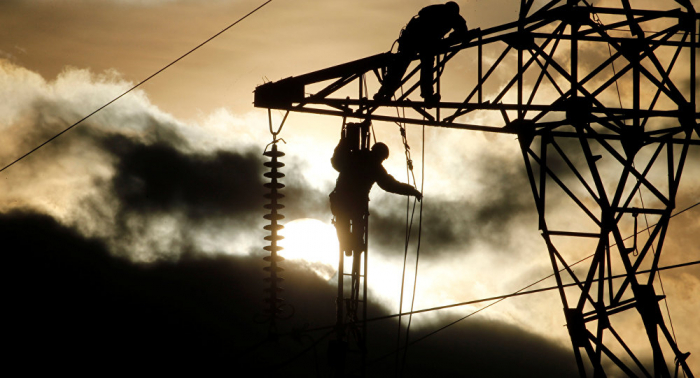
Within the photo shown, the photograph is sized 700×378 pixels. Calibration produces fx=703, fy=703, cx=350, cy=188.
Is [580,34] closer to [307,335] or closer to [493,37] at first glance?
[493,37]

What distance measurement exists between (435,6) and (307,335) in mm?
6544

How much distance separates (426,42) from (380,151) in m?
2.19

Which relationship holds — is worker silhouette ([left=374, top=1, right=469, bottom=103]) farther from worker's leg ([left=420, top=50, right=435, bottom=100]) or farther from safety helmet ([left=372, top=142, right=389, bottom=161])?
safety helmet ([left=372, top=142, right=389, bottom=161])

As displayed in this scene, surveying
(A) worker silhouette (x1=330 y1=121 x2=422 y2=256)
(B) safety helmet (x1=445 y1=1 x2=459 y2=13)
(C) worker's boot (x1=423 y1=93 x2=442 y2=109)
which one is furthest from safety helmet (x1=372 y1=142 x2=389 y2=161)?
(B) safety helmet (x1=445 y1=1 x2=459 y2=13)

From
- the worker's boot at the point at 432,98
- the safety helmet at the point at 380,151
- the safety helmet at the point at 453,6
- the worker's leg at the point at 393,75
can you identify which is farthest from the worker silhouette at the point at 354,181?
the safety helmet at the point at 453,6

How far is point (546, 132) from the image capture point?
12328mm

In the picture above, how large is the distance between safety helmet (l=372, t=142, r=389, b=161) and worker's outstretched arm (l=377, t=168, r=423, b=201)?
10.5 inches

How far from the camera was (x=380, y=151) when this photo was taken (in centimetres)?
1307

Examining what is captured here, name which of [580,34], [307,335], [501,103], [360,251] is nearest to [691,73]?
[580,34]

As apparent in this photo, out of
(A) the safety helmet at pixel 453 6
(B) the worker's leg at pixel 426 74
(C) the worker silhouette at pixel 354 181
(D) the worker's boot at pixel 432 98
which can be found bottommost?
(C) the worker silhouette at pixel 354 181

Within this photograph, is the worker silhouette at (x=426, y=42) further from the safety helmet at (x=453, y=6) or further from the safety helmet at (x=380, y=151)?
the safety helmet at (x=380, y=151)

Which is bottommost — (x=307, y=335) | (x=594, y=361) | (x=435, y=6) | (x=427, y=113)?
(x=594, y=361)

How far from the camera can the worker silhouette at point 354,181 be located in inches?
511

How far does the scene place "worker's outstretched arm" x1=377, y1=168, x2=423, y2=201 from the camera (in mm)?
13148
